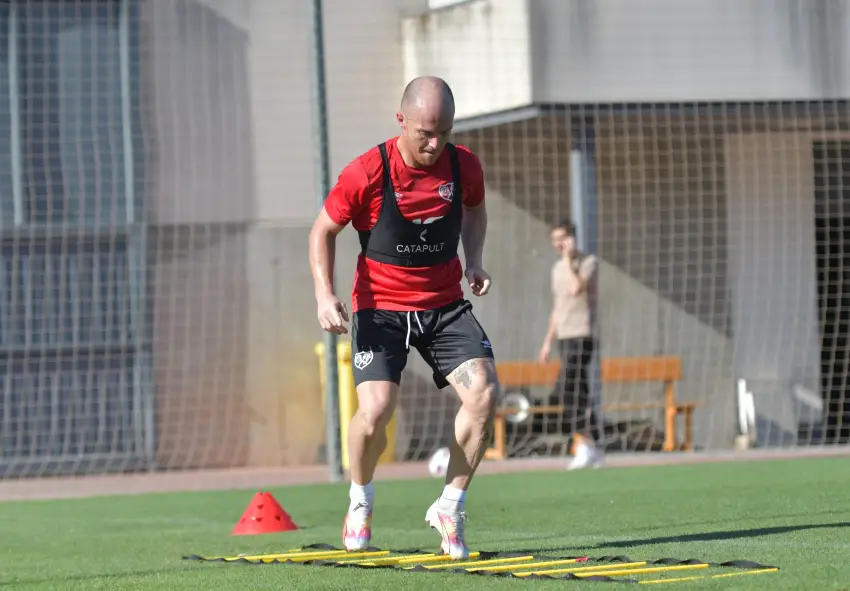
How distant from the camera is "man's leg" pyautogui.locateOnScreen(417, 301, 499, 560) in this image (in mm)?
6348

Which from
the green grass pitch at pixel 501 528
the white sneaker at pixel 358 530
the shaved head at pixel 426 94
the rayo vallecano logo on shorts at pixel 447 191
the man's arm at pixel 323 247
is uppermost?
the shaved head at pixel 426 94

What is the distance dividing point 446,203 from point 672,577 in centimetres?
194

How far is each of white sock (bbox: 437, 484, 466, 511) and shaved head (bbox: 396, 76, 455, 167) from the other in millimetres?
1318

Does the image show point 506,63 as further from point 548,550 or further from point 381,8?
point 548,550

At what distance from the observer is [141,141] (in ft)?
51.7

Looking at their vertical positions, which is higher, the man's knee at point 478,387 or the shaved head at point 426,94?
the shaved head at point 426,94

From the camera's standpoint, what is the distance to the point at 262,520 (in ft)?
28.3

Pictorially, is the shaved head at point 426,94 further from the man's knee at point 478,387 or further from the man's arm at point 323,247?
the man's knee at point 478,387

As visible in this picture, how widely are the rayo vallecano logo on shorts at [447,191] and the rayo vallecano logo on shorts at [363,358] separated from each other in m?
0.71

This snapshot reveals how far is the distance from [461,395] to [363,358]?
47 centimetres

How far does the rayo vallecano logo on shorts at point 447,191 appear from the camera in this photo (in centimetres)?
649

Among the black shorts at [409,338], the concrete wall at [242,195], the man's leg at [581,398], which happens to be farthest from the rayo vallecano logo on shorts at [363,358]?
the concrete wall at [242,195]


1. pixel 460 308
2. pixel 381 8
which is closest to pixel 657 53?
pixel 381 8

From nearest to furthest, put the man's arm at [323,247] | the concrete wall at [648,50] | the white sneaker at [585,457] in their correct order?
the man's arm at [323,247], the white sneaker at [585,457], the concrete wall at [648,50]
